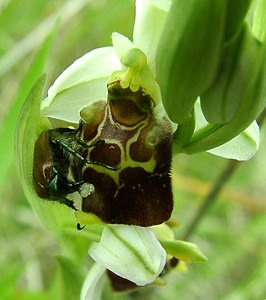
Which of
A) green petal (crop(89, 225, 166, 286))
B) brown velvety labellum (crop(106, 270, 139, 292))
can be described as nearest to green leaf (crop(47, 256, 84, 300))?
brown velvety labellum (crop(106, 270, 139, 292))

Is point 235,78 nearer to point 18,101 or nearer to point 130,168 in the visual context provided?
A: point 130,168

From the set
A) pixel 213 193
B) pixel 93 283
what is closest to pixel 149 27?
pixel 93 283

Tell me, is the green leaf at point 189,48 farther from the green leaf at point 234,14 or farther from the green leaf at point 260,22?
the green leaf at point 260,22

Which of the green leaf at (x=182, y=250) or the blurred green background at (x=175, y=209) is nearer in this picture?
the green leaf at (x=182, y=250)

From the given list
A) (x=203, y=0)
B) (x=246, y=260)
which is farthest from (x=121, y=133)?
(x=246, y=260)

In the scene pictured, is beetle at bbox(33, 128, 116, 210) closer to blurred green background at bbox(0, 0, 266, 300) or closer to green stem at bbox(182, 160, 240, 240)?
green stem at bbox(182, 160, 240, 240)

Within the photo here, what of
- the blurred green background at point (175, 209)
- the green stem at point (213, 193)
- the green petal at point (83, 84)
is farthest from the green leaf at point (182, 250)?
the blurred green background at point (175, 209)

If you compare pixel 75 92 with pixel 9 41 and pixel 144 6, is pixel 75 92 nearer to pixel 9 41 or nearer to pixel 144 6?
pixel 144 6
